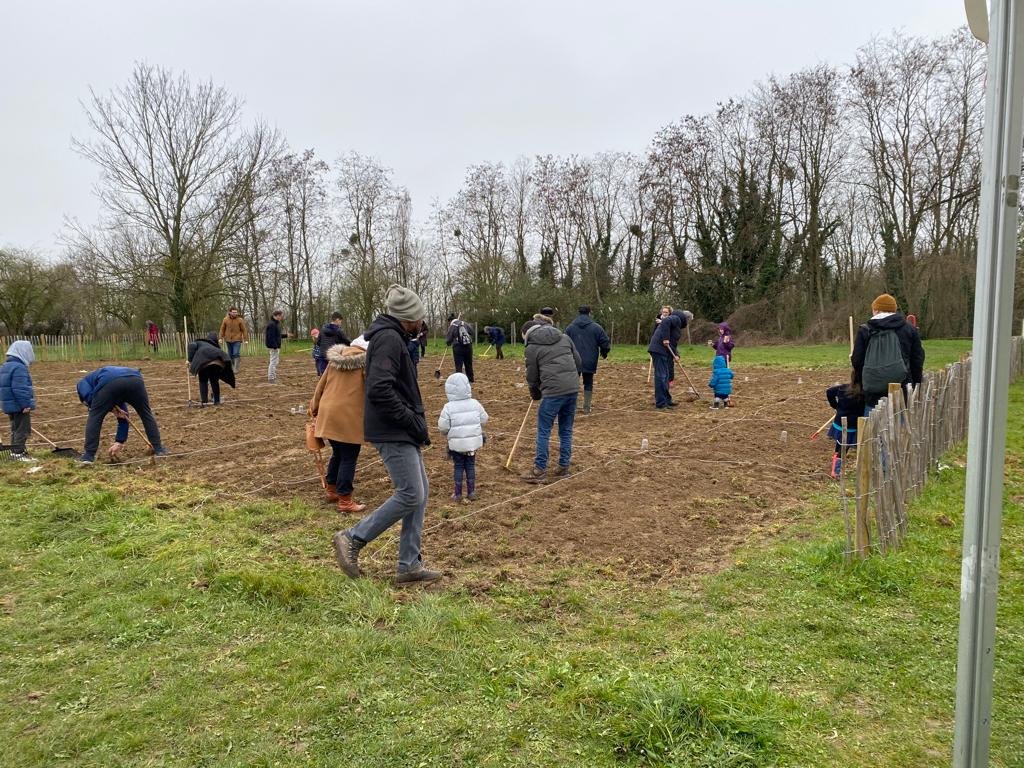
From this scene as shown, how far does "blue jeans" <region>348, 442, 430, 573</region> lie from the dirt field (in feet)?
1.29

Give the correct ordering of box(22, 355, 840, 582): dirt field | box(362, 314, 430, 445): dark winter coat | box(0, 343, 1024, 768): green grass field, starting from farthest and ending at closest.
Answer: box(22, 355, 840, 582): dirt field → box(362, 314, 430, 445): dark winter coat → box(0, 343, 1024, 768): green grass field

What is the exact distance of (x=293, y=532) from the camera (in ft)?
18.4

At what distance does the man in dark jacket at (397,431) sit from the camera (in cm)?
432

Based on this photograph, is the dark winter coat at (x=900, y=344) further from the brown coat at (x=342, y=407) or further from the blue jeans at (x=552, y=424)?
the brown coat at (x=342, y=407)

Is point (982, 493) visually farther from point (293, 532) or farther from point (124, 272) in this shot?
point (124, 272)

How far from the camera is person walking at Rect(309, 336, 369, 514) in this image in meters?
5.89

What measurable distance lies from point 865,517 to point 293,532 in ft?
Answer: 14.2

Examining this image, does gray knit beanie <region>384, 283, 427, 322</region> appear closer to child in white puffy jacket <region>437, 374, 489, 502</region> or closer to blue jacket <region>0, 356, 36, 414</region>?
child in white puffy jacket <region>437, 374, 489, 502</region>

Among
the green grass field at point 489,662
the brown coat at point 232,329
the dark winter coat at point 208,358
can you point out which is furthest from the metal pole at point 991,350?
the brown coat at point 232,329

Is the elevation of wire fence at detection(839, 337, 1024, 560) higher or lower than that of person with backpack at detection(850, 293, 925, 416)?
lower

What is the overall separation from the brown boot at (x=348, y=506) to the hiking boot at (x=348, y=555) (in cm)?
161

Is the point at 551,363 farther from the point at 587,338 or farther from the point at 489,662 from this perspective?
the point at 489,662

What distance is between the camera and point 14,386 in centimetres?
785

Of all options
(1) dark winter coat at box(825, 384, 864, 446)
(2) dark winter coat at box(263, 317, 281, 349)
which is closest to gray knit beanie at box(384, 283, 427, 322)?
(1) dark winter coat at box(825, 384, 864, 446)
